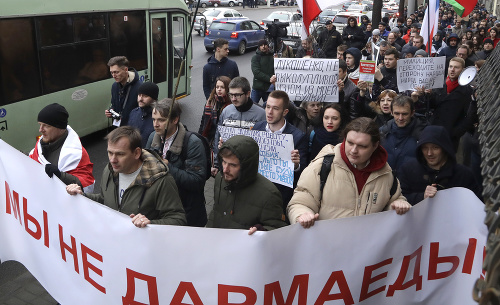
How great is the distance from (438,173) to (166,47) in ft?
26.2

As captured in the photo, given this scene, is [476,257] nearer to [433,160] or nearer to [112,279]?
[433,160]

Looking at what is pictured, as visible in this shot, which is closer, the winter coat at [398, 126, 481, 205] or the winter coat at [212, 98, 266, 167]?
the winter coat at [398, 126, 481, 205]

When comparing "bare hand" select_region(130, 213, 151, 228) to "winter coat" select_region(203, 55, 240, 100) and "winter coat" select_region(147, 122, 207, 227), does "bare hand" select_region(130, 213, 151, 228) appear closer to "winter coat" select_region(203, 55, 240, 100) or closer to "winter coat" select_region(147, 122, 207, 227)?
"winter coat" select_region(147, 122, 207, 227)

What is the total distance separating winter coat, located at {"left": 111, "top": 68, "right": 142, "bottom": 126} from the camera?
657cm

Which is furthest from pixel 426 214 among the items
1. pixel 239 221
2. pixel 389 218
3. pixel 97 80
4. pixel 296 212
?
pixel 97 80

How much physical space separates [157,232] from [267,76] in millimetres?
6395

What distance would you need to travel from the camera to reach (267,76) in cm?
925

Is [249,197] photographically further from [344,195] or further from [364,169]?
[364,169]

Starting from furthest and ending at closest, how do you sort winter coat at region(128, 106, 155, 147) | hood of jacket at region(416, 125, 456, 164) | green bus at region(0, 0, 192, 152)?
green bus at region(0, 0, 192, 152), winter coat at region(128, 106, 155, 147), hood of jacket at region(416, 125, 456, 164)

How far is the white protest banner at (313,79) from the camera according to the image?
19.9 feet

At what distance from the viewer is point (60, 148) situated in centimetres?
422

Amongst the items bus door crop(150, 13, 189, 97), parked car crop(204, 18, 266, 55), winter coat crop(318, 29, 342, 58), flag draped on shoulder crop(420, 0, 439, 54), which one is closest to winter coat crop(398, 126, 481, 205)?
flag draped on shoulder crop(420, 0, 439, 54)

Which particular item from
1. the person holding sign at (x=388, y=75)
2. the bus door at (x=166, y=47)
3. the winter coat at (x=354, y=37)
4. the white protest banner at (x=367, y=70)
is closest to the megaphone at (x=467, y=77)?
the white protest banner at (x=367, y=70)

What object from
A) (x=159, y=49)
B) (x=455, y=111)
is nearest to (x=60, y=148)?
(x=455, y=111)
